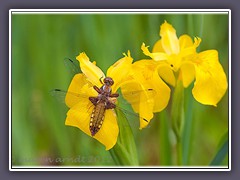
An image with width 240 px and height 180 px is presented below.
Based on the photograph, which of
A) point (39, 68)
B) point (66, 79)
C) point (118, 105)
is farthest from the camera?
point (39, 68)

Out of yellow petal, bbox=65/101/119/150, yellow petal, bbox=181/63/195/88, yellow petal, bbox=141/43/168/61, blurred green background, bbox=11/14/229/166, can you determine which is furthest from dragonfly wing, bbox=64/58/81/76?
yellow petal, bbox=181/63/195/88

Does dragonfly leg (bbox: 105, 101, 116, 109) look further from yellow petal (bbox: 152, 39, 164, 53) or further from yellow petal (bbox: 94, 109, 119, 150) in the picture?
yellow petal (bbox: 152, 39, 164, 53)

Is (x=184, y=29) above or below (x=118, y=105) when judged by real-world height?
above

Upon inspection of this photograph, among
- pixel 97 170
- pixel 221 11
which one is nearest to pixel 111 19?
pixel 221 11

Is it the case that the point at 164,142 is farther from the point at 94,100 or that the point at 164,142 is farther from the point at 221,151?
the point at 94,100
